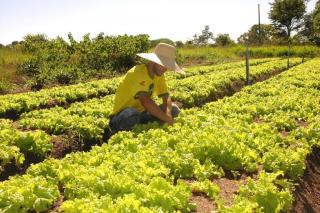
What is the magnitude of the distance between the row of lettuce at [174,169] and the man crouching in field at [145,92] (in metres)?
0.37

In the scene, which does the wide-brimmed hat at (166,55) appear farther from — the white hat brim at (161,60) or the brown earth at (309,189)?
the brown earth at (309,189)

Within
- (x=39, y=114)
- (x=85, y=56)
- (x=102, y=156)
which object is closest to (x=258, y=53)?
(x=85, y=56)

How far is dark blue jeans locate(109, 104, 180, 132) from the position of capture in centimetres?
798

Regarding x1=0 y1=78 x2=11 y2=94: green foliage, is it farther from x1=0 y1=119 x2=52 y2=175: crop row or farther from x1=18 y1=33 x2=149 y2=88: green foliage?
x1=0 y1=119 x2=52 y2=175: crop row

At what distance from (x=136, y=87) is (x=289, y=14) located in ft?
166

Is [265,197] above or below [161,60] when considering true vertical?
below

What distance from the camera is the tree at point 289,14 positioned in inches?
2146

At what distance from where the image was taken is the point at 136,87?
7.72 meters

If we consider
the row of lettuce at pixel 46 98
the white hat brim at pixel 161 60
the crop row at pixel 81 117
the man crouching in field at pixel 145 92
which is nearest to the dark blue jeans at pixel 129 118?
the man crouching in field at pixel 145 92

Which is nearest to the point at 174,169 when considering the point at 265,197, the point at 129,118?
the point at 265,197

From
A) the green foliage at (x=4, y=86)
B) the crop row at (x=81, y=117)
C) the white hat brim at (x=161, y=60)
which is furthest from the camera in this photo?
the green foliage at (x=4, y=86)

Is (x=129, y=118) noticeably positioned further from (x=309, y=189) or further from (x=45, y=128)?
(x=309, y=189)

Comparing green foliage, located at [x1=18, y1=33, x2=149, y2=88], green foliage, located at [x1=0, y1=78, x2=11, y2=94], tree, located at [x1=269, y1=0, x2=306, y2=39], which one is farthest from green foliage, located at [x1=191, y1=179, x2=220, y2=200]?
tree, located at [x1=269, y1=0, x2=306, y2=39]

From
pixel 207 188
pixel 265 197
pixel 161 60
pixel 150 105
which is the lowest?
pixel 265 197
